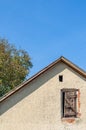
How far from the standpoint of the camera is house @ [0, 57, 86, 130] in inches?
872

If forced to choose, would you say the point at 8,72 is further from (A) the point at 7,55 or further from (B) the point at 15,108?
(B) the point at 15,108

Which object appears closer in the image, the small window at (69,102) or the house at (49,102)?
the house at (49,102)

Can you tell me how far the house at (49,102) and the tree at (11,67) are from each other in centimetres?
2319

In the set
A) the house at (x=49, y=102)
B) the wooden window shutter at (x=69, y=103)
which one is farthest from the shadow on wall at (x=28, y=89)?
the wooden window shutter at (x=69, y=103)

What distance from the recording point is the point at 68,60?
2281 cm

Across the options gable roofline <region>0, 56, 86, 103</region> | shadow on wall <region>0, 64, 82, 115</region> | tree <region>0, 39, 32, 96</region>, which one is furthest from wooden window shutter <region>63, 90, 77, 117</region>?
tree <region>0, 39, 32, 96</region>

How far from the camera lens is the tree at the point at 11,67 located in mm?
46062

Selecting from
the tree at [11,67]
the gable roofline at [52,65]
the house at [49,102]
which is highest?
the tree at [11,67]

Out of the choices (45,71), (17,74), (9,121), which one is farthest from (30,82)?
(17,74)

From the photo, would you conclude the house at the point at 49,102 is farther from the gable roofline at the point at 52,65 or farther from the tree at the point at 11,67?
the tree at the point at 11,67

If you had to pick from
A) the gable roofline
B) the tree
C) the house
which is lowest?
the house

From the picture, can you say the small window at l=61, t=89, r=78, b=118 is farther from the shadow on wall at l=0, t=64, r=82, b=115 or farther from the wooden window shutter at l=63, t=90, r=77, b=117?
the shadow on wall at l=0, t=64, r=82, b=115

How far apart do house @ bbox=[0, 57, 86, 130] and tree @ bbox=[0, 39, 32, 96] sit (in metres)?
23.2

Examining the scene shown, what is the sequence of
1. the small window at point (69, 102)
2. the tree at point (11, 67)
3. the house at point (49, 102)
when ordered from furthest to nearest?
the tree at point (11, 67), the small window at point (69, 102), the house at point (49, 102)
